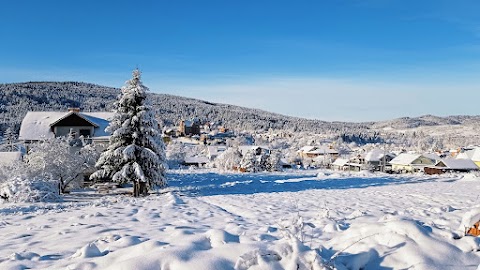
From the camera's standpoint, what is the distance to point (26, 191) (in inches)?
827

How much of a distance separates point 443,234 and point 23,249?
8010mm

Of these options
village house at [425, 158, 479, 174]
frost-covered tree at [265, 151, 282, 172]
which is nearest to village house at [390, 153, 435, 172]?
village house at [425, 158, 479, 174]

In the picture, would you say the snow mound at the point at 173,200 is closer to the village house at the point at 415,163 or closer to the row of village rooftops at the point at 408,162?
the row of village rooftops at the point at 408,162

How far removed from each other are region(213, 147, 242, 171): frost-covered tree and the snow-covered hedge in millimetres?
54334

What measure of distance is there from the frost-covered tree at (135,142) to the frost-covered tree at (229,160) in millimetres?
50040

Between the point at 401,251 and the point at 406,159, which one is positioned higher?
the point at 401,251

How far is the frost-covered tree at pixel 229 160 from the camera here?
250 ft

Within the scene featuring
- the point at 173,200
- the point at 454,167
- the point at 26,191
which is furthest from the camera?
the point at 454,167

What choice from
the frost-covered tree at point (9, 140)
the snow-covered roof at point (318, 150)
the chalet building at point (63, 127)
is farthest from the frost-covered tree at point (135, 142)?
the snow-covered roof at point (318, 150)

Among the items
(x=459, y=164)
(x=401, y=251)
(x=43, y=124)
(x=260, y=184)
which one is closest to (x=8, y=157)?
(x=43, y=124)

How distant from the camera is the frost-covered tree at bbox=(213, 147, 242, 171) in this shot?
250 feet

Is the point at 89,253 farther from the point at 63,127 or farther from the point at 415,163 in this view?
the point at 415,163

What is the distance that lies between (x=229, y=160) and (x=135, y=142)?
173 feet

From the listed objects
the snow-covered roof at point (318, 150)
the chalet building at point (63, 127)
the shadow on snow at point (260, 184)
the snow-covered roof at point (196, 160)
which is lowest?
the snow-covered roof at point (196, 160)
